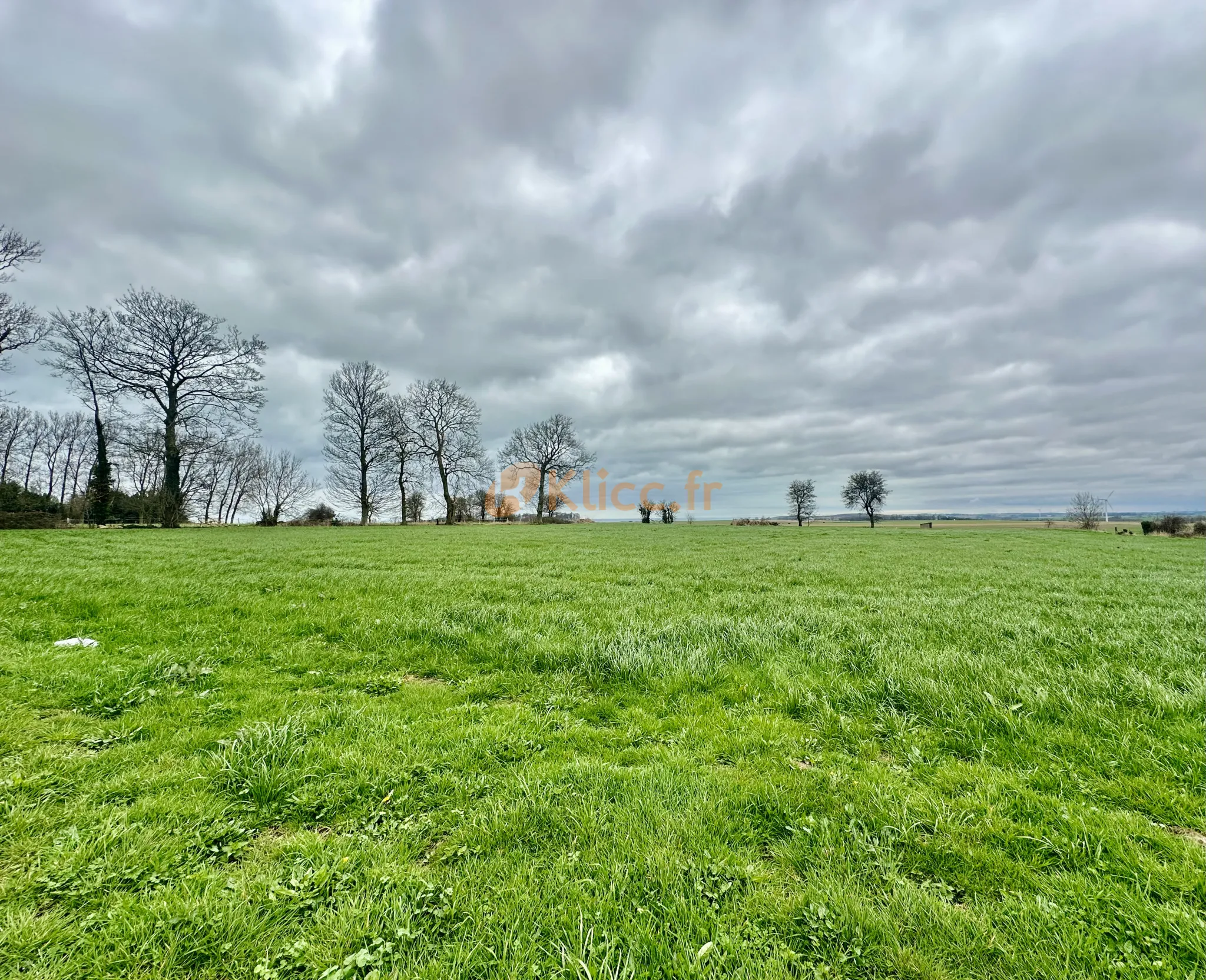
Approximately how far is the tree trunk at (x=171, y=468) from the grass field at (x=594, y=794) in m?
29.6

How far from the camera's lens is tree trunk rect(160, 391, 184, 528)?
30359 millimetres

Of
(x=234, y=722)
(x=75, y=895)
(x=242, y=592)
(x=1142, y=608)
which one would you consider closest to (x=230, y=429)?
(x=242, y=592)

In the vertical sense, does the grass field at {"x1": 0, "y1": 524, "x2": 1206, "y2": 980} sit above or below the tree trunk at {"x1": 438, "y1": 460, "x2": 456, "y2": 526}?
below

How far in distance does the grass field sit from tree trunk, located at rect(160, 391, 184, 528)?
97.1ft

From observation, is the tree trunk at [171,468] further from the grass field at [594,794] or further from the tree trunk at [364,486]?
the grass field at [594,794]

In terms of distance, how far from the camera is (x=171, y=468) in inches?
1217

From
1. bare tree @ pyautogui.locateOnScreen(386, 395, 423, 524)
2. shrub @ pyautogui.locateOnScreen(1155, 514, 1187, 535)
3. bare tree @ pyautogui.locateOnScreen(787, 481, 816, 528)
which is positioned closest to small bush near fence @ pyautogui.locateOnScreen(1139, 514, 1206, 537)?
shrub @ pyautogui.locateOnScreen(1155, 514, 1187, 535)

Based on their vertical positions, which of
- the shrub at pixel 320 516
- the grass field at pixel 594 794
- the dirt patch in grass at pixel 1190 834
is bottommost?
the dirt patch in grass at pixel 1190 834

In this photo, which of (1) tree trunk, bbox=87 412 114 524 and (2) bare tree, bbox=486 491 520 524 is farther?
(2) bare tree, bbox=486 491 520 524

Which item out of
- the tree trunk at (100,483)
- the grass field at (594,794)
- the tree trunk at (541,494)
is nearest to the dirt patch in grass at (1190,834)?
the grass field at (594,794)

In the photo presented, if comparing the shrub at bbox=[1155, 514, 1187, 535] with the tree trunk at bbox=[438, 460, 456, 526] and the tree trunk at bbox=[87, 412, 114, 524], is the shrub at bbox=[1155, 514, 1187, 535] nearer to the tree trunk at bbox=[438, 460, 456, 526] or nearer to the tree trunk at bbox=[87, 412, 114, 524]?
the tree trunk at bbox=[438, 460, 456, 526]

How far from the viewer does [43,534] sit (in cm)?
1989

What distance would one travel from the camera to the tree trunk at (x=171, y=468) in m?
30.4

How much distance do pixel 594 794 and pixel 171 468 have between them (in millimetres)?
40479
